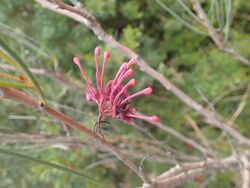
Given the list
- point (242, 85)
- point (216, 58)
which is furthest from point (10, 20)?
point (242, 85)

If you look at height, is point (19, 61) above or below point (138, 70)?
above

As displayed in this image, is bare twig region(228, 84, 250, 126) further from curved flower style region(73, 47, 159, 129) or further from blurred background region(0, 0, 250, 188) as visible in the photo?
curved flower style region(73, 47, 159, 129)

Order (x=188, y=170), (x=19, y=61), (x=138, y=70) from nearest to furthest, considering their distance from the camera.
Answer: (x=19, y=61)
(x=188, y=170)
(x=138, y=70)

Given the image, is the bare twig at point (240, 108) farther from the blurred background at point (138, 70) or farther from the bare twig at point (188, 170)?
the bare twig at point (188, 170)

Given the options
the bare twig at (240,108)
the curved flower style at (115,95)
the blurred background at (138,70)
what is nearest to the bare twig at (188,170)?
the curved flower style at (115,95)

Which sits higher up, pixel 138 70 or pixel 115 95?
pixel 115 95

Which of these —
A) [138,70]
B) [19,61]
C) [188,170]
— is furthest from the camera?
[138,70]

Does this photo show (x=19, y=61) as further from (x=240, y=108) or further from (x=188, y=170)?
(x=240, y=108)

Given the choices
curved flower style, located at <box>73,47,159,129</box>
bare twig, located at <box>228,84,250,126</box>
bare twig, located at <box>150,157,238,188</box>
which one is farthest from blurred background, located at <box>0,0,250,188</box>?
curved flower style, located at <box>73,47,159,129</box>

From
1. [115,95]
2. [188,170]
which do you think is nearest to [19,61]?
[115,95]

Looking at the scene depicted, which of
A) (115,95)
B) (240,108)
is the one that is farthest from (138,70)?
(115,95)

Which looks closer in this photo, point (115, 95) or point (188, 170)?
point (115, 95)

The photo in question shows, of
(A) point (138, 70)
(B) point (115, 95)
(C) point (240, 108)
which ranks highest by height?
(B) point (115, 95)
